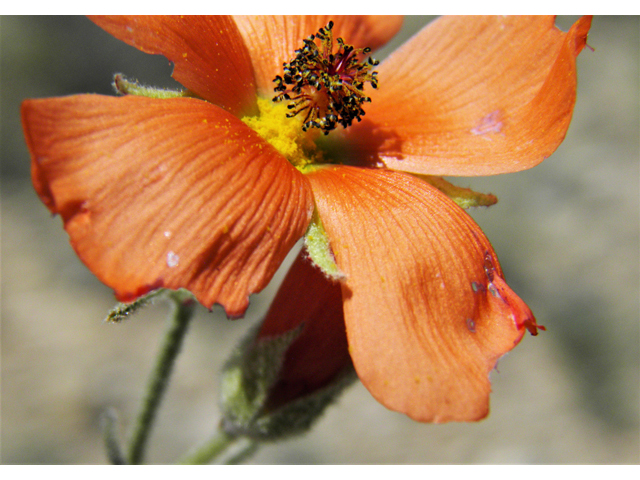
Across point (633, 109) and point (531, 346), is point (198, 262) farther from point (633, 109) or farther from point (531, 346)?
point (633, 109)

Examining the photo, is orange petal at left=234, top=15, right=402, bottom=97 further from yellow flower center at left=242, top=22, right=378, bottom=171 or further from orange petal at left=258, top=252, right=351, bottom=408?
orange petal at left=258, top=252, right=351, bottom=408

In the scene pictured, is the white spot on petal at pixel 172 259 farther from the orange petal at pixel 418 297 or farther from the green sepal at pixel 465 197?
the green sepal at pixel 465 197

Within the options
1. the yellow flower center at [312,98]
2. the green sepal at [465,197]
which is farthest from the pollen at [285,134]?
the green sepal at [465,197]

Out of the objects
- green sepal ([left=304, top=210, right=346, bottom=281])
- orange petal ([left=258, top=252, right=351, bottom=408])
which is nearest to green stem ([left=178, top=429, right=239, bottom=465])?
orange petal ([left=258, top=252, right=351, bottom=408])
